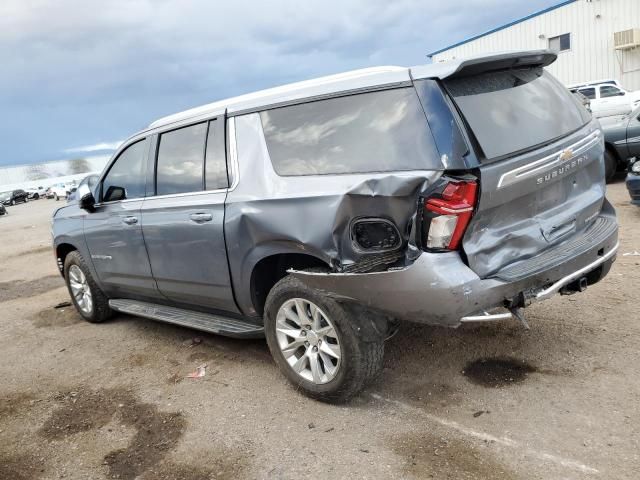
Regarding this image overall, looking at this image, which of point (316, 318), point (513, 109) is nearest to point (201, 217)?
point (316, 318)

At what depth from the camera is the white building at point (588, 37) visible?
2602cm

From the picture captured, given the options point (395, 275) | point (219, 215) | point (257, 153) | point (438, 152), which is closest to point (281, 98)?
point (257, 153)

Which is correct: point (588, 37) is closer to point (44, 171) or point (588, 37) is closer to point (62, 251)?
point (62, 251)

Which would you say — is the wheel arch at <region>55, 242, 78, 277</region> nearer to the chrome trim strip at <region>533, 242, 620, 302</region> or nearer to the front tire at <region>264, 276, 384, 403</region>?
the front tire at <region>264, 276, 384, 403</region>

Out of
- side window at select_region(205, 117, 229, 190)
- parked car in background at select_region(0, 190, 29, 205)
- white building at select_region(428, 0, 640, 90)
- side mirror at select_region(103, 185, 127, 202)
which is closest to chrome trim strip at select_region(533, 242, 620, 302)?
side window at select_region(205, 117, 229, 190)

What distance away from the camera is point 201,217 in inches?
156

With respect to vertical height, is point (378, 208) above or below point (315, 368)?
above

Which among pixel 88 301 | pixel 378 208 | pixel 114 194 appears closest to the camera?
pixel 378 208

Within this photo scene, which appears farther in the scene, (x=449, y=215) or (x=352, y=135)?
(x=352, y=135)

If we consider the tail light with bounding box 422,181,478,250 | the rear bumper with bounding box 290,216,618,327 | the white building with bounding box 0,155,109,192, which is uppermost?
the tail light with bounding box 422,181,478,250

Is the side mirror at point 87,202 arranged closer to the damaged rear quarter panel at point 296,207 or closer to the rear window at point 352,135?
the damaged rear quarter panel at point 296,207

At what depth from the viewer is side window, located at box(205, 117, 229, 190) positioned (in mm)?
3918

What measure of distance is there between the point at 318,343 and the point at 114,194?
2.62 metres

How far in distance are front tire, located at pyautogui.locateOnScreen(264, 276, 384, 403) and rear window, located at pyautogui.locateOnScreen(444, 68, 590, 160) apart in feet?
4.07
